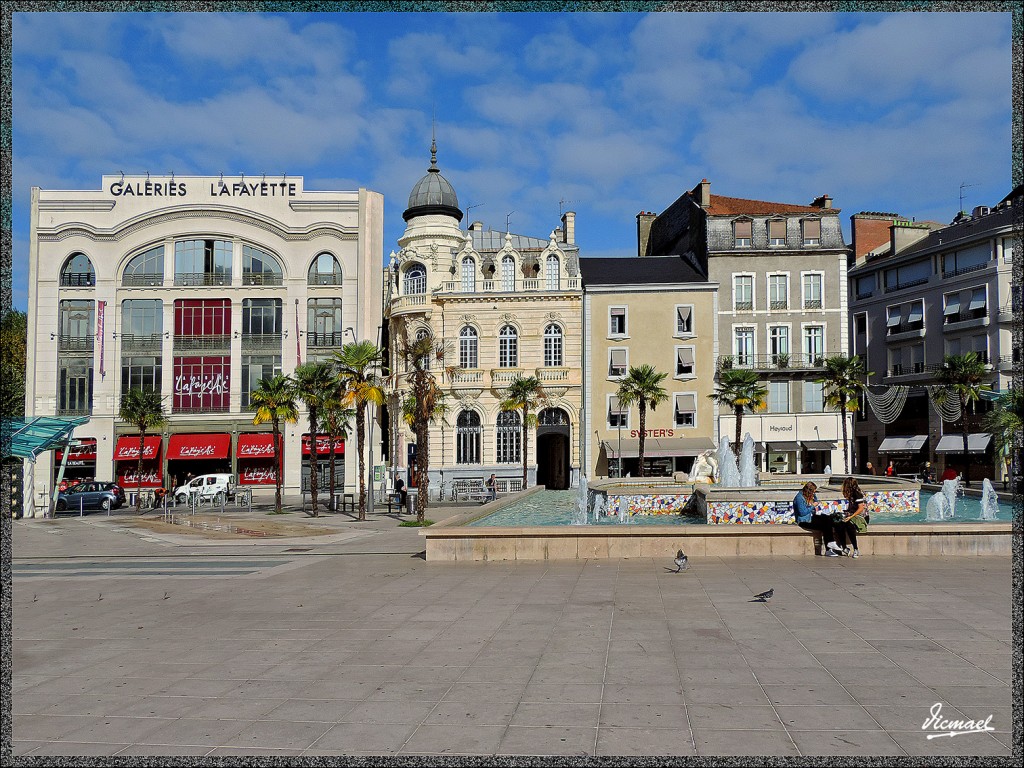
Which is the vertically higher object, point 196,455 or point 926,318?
point 926,318

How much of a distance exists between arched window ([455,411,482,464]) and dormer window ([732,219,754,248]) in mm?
18369

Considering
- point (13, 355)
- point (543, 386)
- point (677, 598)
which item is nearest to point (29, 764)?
point (677, 598)

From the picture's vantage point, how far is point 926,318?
52375 millimetres

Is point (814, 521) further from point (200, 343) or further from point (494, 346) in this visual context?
point (200, 343)

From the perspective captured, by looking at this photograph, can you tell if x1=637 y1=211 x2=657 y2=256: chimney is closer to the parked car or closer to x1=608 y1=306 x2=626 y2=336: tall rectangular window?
x1=608 y1=306 x2=626 y2=336: tall rectangular window

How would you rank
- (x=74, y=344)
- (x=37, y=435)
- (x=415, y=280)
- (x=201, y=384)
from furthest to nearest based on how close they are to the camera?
(x=415, y=280) < (x=201, y=384) < (x=74, y=344) < (x=37, y=435)

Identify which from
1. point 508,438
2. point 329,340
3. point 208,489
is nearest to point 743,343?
point 508,438

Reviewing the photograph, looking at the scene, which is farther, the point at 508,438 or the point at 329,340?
the point at 329,340

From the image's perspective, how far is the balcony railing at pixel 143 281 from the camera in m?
51.7

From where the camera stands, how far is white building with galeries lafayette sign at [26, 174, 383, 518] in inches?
1992

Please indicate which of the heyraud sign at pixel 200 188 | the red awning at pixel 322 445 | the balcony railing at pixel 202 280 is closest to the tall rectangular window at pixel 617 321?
the red awning at pixel 322 445

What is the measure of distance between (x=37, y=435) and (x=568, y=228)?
33.4 m

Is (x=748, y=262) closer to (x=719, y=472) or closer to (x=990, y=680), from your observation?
(x=719, y=472)

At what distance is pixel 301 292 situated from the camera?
51875 millimetres
